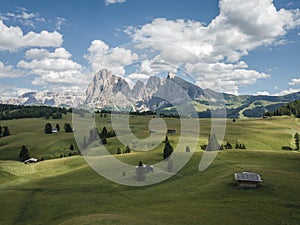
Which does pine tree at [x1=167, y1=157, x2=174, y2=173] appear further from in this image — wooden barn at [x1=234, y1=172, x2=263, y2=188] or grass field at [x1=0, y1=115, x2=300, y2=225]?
wooden barn at [x1=234, y1=172, x2=263, y2=188]

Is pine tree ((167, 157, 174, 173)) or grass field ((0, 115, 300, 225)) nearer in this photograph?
grass field ((0, 115, 300, 225))

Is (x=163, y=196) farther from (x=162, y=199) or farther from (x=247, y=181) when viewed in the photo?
(x=247, y=181)

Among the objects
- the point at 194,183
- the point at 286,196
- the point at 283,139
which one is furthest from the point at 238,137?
the point at 286,196

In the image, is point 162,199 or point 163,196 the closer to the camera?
point 162,199

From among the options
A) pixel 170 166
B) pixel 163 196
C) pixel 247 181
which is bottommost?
pixel 163 196

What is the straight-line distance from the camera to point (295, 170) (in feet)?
236

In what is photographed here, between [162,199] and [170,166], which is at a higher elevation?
[170,166]

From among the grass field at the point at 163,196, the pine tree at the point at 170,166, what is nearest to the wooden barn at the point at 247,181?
the grass field at the point at 163,196

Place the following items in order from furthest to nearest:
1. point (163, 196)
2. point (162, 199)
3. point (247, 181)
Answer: point (163, 196) < point (247, 181) < point (162, 199)

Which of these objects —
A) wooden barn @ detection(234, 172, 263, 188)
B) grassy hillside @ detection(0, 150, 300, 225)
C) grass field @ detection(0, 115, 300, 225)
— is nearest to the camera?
grassy hillside @ detection(0, 150, 300, 225)

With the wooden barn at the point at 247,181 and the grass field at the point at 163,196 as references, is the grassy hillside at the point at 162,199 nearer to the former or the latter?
the grass field at the point at 163,196

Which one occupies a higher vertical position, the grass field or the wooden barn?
the wooden barn

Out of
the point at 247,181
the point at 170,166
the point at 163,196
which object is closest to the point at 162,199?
the point at 163,196

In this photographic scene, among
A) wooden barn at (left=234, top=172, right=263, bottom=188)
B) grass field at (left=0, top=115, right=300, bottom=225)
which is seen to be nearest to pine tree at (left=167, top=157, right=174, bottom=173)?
grass field at (left=0, top=115, right=300, bottom=225)
